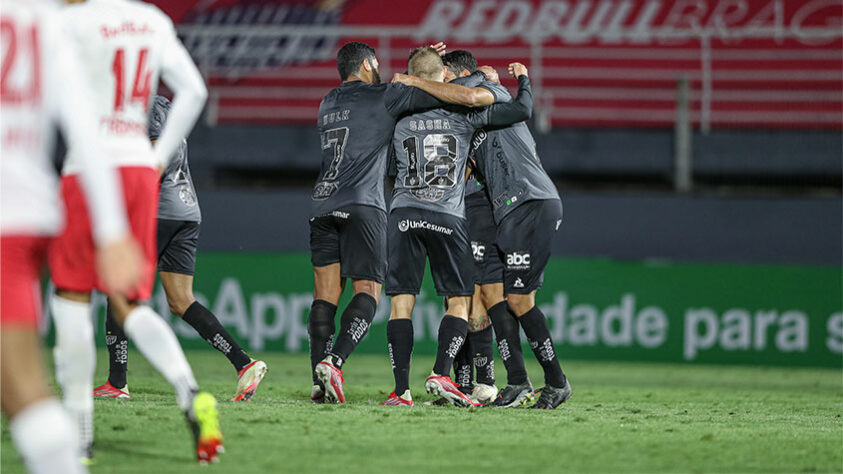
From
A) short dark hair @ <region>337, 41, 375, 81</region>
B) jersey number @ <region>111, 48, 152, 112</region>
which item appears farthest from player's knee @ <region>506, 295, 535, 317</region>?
jersey number @ <region>111, 48, 152, 112</region>

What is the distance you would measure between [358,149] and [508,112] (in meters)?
1.07

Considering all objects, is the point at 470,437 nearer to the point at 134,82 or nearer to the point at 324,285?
the point at 134,82

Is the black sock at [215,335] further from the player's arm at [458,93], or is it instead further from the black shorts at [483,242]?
the player's arm at [458,93]

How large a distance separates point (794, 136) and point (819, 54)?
6.73ft

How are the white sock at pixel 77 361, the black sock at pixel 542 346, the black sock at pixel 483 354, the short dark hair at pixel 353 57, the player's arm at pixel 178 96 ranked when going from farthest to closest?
the short dark hair at pixel 353 57
the black sock at pixel 483 354
the black sock at pixel 542 346
the player's arm at pixel 178 96
the white sock at pixel 77 361

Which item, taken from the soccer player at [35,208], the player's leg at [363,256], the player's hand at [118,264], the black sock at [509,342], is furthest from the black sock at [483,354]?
the player's hand at [118,264]

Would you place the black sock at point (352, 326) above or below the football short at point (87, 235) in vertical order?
below

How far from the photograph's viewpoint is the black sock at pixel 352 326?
704 centimetres

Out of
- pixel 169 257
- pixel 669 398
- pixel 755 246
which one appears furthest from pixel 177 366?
pixel 755 246

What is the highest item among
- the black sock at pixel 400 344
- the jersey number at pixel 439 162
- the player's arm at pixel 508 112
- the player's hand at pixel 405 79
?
the player's hand at pixel 405 79

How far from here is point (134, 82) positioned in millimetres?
4375

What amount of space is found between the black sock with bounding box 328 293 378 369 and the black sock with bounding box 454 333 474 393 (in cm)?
88

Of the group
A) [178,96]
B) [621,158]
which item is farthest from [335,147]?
[621,158]

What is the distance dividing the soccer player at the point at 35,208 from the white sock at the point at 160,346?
1.09 meters
